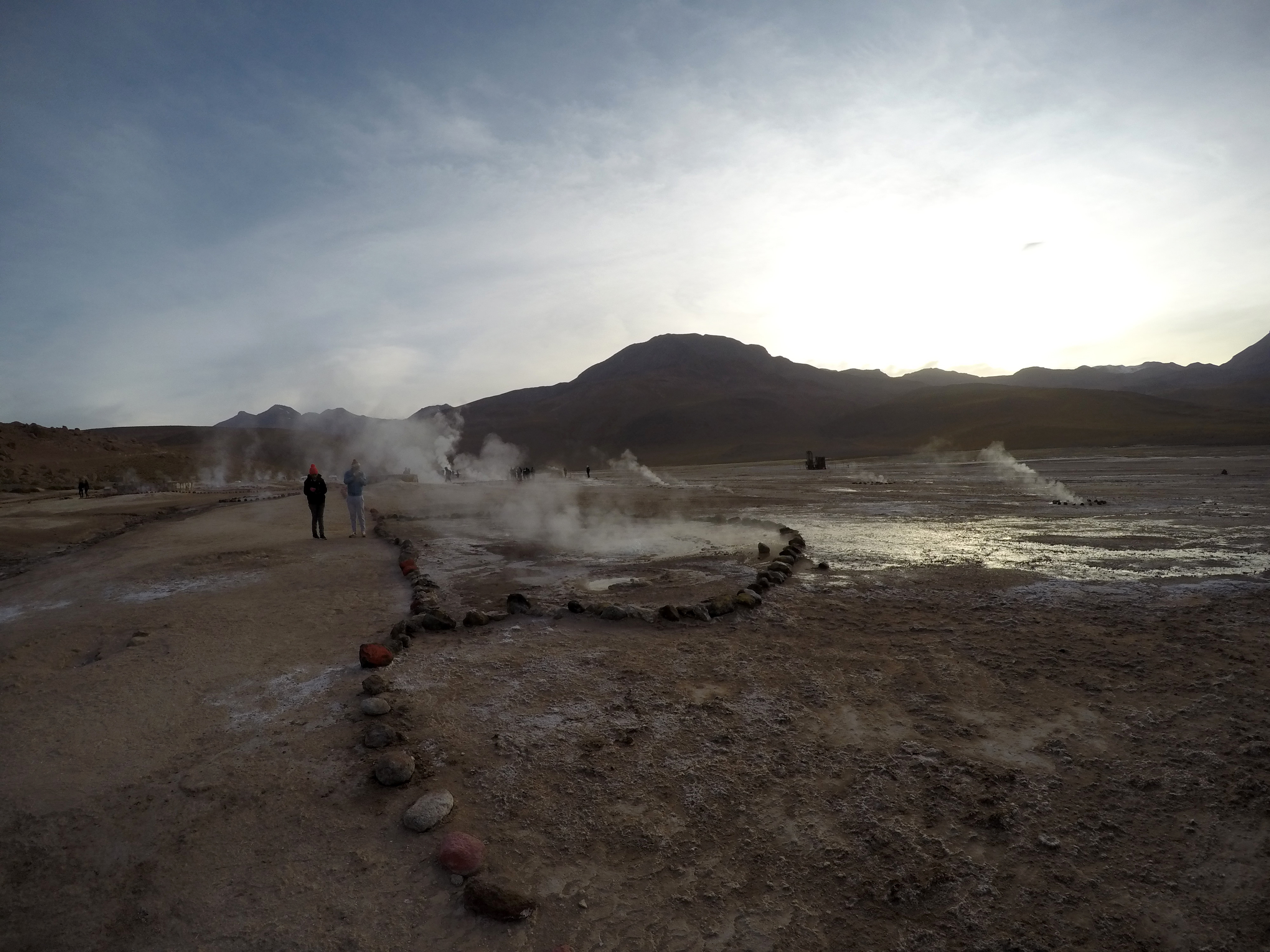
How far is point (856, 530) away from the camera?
14727mm

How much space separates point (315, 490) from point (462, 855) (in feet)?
43.5

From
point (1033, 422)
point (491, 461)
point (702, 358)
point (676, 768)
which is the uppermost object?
point (702, 358)

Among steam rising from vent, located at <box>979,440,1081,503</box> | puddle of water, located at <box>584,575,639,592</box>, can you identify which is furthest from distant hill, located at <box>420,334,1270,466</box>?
puddle of water, located at <box>584,575,639,592</box>

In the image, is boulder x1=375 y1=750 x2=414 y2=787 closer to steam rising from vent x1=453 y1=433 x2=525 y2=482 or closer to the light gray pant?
the light gray pant

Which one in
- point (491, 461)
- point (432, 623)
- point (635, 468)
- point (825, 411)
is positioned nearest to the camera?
point (432, 623)

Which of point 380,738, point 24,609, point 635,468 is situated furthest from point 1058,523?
point 635,468

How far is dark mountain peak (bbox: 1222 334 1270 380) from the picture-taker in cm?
16238

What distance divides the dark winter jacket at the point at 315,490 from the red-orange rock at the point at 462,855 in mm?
12808

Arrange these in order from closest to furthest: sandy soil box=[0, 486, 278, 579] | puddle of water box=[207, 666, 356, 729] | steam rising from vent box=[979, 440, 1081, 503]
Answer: puddle of water box=[207, 666, 356, 729] → sandy soil box=[0, 486, 278, 579] → steam rising from vent box=[979, 440, 1081, 503]

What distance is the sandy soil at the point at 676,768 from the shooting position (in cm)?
302

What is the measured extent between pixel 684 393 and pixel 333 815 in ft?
460

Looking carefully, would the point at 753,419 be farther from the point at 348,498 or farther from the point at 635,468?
the point at 348,498

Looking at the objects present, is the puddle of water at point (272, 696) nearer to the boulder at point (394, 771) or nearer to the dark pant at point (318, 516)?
the boulder at point (394, 771)

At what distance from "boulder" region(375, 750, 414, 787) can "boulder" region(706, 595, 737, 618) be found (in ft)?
13.6
